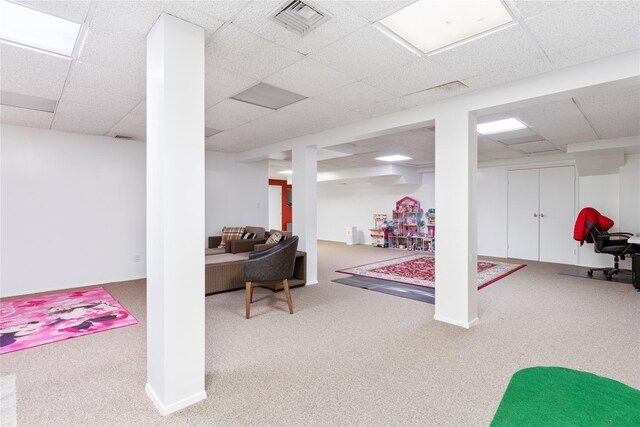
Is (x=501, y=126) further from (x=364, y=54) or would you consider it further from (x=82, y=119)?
(x=82, y=119)

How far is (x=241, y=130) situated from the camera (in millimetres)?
5059

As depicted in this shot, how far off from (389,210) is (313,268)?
5907 millimetres

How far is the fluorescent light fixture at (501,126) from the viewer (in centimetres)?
455

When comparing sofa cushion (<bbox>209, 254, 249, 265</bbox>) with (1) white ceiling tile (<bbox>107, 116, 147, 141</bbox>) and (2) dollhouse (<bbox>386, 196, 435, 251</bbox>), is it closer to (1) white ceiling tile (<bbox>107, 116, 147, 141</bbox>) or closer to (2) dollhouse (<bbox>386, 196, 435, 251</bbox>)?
(1) white ceiling tile (<bbox>107, 116, 147, 141</bbox>)

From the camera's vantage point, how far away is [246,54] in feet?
8.46

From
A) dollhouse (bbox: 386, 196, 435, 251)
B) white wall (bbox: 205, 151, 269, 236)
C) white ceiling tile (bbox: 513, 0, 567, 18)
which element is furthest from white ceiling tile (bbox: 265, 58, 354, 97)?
dollhouse (bbox: 386, 196, 435, 251)

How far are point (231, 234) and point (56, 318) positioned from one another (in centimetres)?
322

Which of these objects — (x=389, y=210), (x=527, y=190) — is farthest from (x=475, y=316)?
(x=389, y=210)

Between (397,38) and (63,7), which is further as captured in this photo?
(397,38)

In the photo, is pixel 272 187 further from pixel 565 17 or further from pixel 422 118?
pixel 565 17

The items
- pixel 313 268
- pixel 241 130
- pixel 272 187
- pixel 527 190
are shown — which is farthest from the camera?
pixel 272 187

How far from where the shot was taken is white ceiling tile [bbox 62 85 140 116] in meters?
3.37

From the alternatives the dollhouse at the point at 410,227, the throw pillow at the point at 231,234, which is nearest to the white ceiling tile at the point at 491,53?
the throw pillow at the point at 231,234

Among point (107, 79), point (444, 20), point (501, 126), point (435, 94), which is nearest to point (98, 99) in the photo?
point (107, 79)
